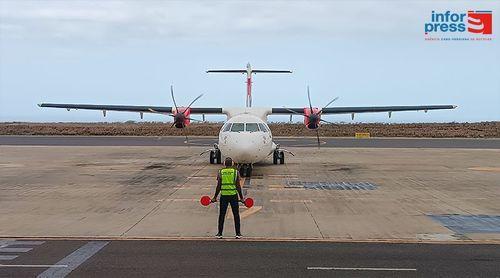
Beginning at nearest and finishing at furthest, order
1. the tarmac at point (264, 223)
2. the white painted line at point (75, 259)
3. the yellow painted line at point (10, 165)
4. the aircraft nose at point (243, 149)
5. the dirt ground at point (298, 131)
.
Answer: the white painted line at point (75, 259)
the tarmac at point (264, 223)
the aircraft nose at point (243, 149)
the yellow painted line at point (10, 165)
the dirt ground at point (298, 131)

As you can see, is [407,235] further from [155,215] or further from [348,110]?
[348,110]

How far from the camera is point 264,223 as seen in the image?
10.8 meters

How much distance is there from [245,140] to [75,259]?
431 inches

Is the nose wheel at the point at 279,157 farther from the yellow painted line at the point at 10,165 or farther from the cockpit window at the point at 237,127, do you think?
the yellow painted line at the point at 10,165

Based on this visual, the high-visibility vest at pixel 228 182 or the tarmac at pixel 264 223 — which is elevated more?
the high-visibility vest at pixel 228 182

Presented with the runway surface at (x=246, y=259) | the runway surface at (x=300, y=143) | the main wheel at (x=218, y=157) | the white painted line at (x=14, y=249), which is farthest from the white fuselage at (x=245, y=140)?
the runway surface at (x=300, y=143)

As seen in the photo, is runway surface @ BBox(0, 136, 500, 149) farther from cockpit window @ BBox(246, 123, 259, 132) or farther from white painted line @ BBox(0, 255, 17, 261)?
white painted line @ BBox(0, 255, 17, 261)

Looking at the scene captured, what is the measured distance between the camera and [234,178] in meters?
9.53

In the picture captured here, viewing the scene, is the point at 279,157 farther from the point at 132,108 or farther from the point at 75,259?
the point at 75,259

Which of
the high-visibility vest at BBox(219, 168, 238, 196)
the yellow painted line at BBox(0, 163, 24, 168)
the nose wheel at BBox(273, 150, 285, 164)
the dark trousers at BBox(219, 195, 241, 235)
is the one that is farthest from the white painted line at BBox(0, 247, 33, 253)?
the nose wheel at BBox(273, 150, 285, 164)

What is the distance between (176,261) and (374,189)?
393 inches

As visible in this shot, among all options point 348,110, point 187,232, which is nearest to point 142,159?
point 348,110

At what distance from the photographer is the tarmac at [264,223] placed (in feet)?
24.7

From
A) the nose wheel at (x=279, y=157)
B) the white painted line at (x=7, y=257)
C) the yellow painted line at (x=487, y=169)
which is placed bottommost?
the white painted line at (x=7, y=257)
